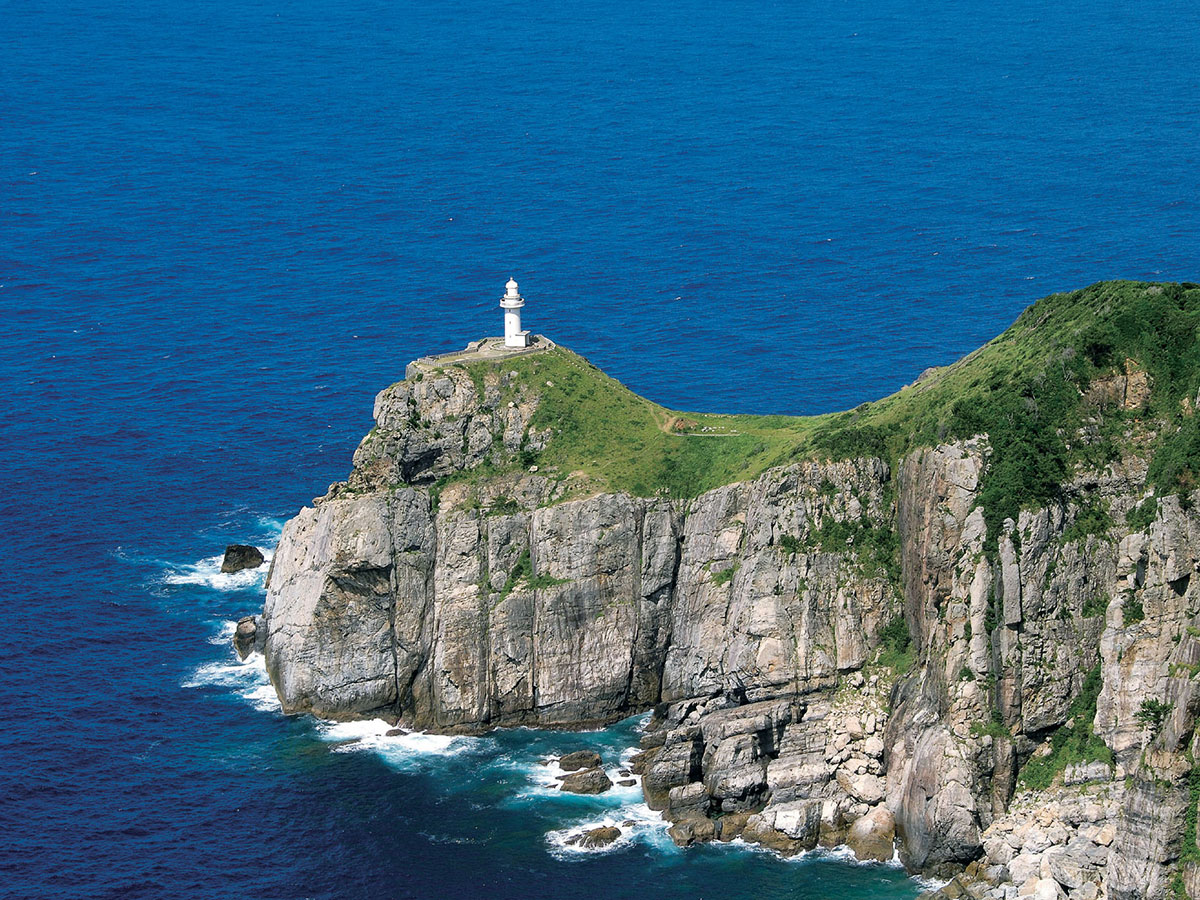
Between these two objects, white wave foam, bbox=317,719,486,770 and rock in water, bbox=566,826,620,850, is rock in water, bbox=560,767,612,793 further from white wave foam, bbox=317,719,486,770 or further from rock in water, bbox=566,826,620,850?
white wave foam, bbox=317,719,486,770

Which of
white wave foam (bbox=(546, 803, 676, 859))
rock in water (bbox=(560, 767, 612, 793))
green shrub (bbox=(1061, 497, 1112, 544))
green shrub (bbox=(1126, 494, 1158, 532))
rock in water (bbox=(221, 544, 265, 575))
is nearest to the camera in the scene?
green shrub (bbox=(1126, 494, 1158, 532))

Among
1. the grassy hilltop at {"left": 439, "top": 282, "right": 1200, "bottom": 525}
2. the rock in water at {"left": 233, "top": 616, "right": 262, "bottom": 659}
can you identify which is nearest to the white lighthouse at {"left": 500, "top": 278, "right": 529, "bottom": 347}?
the grassy hilltop at {"left": 439, "top": 282, "right": 1200, "bottom": 525}

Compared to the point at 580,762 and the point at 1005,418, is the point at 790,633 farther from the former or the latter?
the point at 1005,418

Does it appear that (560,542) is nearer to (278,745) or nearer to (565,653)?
(565,653)

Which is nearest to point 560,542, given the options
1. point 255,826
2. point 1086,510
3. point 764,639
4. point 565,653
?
point 565,653

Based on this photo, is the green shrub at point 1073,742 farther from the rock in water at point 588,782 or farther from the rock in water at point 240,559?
the rock in water at point 240,559

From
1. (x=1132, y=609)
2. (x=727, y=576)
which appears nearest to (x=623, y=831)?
(x=727, y=576)

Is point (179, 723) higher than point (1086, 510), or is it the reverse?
point (1086, 510)
